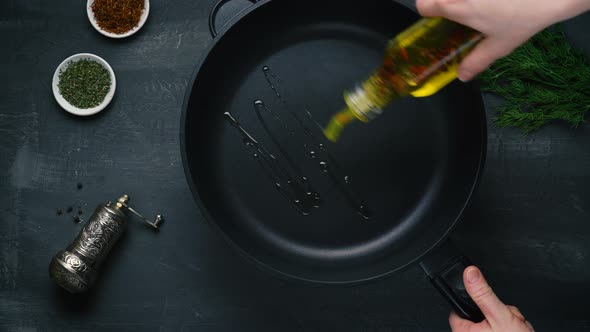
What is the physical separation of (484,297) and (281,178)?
499 millimetres

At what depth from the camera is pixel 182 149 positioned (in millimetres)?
1064

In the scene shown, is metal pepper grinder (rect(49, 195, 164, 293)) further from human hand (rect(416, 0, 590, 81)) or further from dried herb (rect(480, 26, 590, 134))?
dried herb (rect(480, 26, 590, 134))

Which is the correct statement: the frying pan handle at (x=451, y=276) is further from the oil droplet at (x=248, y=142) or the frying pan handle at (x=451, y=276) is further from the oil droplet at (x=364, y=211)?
the oil droplet at (x=248, y=142)

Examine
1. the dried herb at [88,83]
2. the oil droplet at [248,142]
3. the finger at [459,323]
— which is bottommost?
the finger at [459,323]

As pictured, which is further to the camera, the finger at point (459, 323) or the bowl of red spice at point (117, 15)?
the bowl of red spice at point (117, 15)

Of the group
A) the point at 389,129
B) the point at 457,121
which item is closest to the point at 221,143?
the point at 389,129

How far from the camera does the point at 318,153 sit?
122cm

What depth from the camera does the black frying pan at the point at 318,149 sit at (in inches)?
46.8

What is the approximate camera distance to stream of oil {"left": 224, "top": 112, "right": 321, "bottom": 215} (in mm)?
1207

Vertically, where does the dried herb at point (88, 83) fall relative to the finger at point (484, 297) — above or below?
above

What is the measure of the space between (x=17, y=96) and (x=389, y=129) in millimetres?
921

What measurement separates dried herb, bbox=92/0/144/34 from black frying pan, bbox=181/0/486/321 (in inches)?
10.6

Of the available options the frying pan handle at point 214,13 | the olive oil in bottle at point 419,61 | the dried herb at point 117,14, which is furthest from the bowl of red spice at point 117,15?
the olive oil in bottle at point 419,61

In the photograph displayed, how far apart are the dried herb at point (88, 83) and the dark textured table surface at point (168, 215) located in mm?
37
